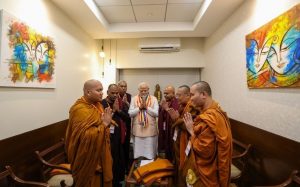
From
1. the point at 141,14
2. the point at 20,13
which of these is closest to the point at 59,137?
the point at 20,13

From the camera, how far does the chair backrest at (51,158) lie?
2145mm

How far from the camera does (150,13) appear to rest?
11.5 feet

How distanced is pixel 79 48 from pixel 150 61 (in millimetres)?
1776

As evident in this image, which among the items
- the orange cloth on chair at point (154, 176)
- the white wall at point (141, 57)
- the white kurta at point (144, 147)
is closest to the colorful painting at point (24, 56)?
the white kurta at point (144, 147)

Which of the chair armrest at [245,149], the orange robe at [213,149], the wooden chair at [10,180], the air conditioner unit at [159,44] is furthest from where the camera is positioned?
the air conditioner unit at [159,44]

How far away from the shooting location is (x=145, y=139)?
313cm

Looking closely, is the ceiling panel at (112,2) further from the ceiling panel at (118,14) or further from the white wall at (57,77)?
the white wall at (57,77)

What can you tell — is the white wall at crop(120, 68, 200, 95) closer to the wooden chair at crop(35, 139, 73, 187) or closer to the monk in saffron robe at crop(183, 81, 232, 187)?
the wooden chair at crop(35, 139, 73, 187)

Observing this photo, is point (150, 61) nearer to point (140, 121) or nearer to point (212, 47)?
point (212, 47)

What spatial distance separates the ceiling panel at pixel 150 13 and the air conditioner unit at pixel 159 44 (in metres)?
0.79

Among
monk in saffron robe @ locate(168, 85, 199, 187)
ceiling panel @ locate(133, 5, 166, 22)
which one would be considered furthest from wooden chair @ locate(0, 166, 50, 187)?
ceiling panel @ locate(133, 5, 166, 22)

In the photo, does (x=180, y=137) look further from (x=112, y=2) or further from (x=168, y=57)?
(x=168, y=57)

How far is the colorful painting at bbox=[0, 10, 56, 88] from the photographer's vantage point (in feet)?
6.01

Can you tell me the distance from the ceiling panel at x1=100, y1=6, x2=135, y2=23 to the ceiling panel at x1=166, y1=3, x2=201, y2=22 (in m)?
0.69
